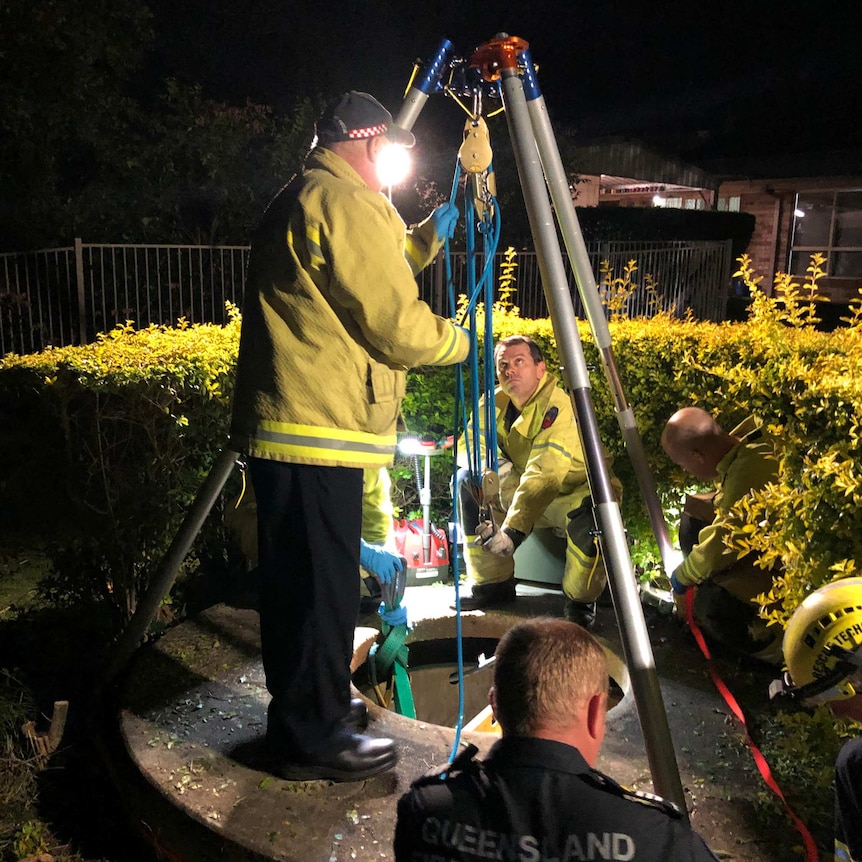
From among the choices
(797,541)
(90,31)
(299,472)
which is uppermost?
(90,31)

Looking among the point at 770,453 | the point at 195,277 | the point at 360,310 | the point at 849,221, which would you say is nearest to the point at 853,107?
the point at 849,221

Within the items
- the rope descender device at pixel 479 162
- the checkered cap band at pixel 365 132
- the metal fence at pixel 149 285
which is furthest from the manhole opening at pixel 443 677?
the metal fence at pixel 149 285

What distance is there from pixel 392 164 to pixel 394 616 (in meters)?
1.98

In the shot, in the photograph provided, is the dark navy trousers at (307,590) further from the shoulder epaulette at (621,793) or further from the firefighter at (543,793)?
the shoulder epaulette at (621,793)

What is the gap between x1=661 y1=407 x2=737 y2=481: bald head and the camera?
3.54 metres

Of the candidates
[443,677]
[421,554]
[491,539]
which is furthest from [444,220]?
[443,677]

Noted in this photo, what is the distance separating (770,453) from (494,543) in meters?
1.20

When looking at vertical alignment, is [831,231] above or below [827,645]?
above

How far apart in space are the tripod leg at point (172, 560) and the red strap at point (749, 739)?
1.95m

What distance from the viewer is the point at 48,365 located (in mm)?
4219

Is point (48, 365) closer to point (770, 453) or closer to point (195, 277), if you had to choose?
point (770, 453)

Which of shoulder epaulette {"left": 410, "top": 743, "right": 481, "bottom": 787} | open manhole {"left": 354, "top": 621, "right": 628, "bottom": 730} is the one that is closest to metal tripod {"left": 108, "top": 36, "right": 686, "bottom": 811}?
Result: shoulder epaulette {"left": 410, "top": 743, "right": 481, "bottom": 787}

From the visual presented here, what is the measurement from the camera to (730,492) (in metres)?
3.32

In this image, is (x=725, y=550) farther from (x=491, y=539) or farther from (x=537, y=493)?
(x=537, y=493)
